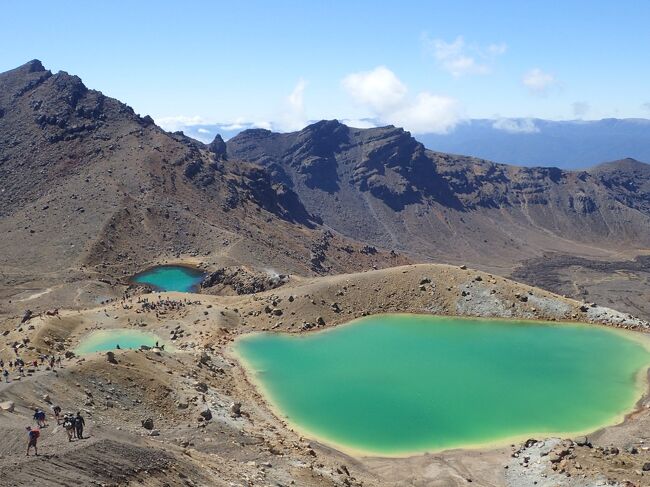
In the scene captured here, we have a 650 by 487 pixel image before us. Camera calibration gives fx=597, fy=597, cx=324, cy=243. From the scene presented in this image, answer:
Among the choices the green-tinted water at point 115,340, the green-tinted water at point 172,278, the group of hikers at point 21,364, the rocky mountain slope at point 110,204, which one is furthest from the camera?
the rocky mountain slope at point 110,204

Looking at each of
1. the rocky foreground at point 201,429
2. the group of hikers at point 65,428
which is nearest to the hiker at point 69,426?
the group of hikers at point 65,428

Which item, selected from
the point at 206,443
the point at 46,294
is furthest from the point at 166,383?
the point at 46,294

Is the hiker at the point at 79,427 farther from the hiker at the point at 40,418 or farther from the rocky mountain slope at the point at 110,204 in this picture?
the rocky mountain slope at the point at 110,204

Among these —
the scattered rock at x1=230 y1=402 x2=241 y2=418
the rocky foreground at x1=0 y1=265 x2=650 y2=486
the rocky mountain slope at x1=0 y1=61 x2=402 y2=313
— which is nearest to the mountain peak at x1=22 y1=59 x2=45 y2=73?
the rocky mountain slope at x1=0 y1=61 x2=402 y2=313

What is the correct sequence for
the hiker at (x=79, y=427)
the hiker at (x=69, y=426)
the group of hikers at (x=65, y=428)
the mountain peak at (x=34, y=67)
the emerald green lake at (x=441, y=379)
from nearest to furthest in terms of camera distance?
the group of hikers at (x=65, y=428)
the hiker at (x=69, y=426)
the hiker at (x=79, y=427)
the emerald green lake at (x=441, y=379)
the mountain peak at (x=34, y=67)

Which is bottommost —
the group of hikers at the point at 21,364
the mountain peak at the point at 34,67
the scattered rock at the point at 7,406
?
the scattered rock at the point at 7,406

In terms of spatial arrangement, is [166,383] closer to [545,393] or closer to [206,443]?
[206,443]

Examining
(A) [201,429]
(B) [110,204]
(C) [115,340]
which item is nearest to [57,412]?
(A) [201,429]

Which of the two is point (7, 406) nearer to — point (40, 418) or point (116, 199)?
point (40, 418)
